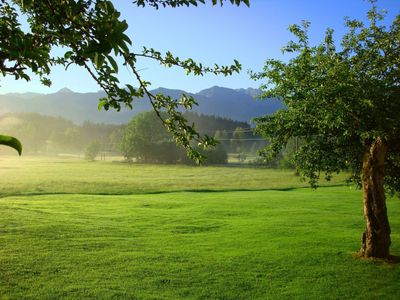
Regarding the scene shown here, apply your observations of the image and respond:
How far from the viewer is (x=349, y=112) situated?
15594mm

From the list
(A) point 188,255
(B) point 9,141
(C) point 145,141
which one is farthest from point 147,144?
(B) point 9,141

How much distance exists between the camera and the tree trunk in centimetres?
1652

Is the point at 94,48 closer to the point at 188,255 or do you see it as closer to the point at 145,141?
the point at 188,255

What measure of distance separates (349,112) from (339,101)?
1.25m

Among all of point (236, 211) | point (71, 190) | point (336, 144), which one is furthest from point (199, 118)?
point (336, 144)

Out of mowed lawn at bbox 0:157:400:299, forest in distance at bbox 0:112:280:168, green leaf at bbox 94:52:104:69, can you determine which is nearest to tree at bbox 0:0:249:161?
green leaf at bbox 94:52:104:69

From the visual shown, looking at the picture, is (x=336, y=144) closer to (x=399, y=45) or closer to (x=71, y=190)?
(x=399, y=45)

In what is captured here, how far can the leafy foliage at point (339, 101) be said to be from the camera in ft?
49.5

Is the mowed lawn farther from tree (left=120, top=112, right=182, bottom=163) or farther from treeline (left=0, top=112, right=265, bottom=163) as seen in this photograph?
tree (left=120, top=112, right=182, bottom=163)

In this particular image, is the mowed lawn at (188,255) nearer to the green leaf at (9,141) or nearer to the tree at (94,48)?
the tree at (94,48)

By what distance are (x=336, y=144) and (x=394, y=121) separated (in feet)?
10.3

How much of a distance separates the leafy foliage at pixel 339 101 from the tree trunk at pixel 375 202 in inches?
21.5

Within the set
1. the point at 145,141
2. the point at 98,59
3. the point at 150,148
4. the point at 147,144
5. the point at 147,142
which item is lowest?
the point at 98,59

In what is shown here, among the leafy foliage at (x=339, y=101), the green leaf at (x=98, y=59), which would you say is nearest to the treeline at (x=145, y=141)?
the leafy foliage at (x=339, y=101)
